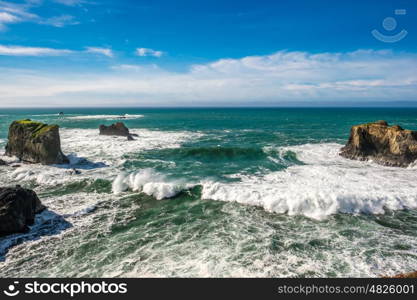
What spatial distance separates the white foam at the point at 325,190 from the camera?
16922mm

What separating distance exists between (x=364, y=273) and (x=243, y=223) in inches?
265

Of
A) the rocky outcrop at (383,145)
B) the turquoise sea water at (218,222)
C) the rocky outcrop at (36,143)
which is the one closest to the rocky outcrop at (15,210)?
the turquoise sea water at (218,222)

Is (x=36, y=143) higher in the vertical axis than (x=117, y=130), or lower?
lower

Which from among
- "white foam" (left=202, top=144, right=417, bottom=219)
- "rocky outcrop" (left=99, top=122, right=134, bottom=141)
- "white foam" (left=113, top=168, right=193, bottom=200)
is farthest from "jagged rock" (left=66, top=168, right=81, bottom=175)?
"rocky outcrop" (left=99, top=122, right=134, bottom=141)

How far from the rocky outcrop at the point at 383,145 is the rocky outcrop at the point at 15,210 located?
117 feet

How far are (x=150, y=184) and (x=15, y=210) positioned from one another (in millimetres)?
9749

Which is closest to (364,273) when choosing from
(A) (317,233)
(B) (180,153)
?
(A) (317,233)

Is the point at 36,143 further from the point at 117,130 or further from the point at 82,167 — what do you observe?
the point at 117,130

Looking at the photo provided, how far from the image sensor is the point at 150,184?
21344mm

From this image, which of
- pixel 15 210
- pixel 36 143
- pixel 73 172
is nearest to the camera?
pixel 15 210

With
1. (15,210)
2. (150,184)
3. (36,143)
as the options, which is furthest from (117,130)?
(15,210)

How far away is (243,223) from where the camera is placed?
15.1m

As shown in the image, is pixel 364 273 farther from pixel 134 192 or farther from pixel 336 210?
pixel 134 192

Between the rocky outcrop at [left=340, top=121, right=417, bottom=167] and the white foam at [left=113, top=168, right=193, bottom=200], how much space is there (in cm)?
2429
